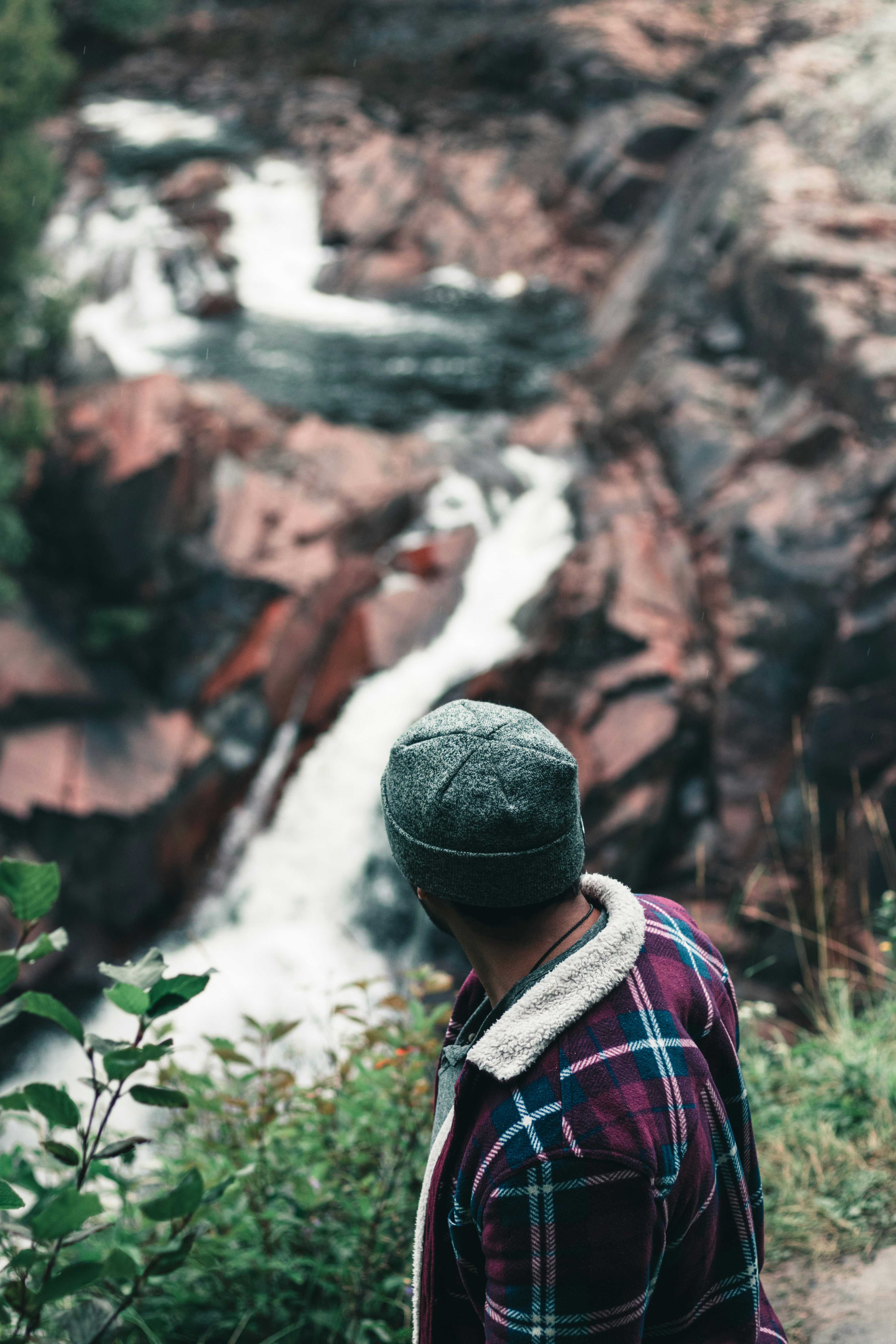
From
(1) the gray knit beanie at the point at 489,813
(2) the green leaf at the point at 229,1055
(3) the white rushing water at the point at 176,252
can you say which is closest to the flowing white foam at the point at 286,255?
(3) the white rushing water at the point at 176,252

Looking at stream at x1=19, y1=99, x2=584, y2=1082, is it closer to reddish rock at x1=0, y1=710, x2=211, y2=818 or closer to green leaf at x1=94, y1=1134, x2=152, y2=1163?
reddish rock at x1=0, y1=710, x2=211, y2=818

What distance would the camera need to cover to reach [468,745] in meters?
1.31

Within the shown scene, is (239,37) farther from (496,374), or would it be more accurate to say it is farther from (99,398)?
(99,398)

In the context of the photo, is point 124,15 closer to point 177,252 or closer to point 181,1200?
point 177,252

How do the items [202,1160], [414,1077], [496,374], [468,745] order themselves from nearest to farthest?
[468,745] < [414,1077] < [202,1160] < [496,374]

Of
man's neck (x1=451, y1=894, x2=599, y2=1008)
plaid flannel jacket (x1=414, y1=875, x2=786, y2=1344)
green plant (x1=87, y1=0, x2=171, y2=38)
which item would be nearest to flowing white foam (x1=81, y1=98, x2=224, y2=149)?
green plant (x1=87, y1=0, x2=171, y2=38)

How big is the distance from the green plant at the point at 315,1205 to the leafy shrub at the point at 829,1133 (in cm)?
A: 101

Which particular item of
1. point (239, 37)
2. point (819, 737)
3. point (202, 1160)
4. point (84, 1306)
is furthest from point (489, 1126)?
point (239, 37)

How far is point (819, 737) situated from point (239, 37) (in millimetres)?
23348

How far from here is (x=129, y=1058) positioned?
3.92 feet

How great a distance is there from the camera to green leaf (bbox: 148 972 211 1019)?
1.21 metres

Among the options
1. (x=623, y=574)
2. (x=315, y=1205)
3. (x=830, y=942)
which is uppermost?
(x=315, y=1205)

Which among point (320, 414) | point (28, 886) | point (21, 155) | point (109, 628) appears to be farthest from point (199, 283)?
point (28, 886)

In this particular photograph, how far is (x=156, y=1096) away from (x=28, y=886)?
356 mm
